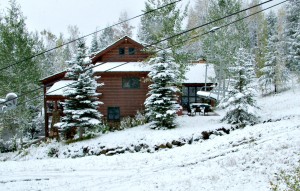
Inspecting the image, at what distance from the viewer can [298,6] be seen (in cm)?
3762

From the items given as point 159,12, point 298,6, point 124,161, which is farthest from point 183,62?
point 298,6

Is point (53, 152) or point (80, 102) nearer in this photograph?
point (53, 152)

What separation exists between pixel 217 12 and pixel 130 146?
60.4ft

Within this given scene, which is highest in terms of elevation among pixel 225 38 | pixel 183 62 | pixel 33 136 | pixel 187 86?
pixel 225 38

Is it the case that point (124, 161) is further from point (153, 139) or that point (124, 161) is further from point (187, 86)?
point (187, 86)

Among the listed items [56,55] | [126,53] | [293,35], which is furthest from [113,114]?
[56,55]

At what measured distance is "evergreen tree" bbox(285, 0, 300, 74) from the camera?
34.4 m

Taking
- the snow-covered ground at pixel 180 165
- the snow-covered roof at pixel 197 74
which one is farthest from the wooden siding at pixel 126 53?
the snow-covered ground at pixel 180 165

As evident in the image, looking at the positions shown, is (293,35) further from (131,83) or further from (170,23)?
(131,83)

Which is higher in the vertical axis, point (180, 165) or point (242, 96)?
point (242, 96)

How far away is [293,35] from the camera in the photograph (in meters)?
35.6

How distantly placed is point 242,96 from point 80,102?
11.3m

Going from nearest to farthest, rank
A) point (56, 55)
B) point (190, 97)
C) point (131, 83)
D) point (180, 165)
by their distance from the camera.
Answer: point (180, 165), point (131, 83), point (190, 97), point (56, 55)

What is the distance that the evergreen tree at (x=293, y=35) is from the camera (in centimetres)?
3440
